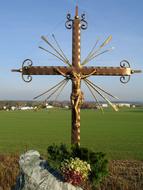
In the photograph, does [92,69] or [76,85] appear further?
[92,69]

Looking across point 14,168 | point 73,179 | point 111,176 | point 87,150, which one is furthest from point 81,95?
point 14,168

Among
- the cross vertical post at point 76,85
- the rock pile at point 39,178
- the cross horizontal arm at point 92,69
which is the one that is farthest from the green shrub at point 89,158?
the cross horizontal arm at point 92,69

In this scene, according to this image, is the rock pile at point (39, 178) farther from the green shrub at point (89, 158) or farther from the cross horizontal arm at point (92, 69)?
the cross horizontal arm at point (92, 69)

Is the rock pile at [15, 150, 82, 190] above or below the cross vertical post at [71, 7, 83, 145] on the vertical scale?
below

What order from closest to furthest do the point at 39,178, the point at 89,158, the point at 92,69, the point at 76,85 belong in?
the point at 39,178
the point at 89,158
the point at 76,85
the point at 92,69

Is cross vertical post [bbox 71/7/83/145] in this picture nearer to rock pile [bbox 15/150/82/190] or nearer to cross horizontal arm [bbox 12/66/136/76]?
cross horizontal arm [bbox 12/66/136/76]

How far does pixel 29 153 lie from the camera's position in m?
8.34

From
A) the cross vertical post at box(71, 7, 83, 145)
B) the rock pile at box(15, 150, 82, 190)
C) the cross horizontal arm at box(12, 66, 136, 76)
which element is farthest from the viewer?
the cross horizontal arm at box(12, 66, 136, 76)

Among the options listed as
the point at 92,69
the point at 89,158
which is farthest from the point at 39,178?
the point at 92,69

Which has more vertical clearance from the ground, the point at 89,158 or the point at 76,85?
the point at 76,85

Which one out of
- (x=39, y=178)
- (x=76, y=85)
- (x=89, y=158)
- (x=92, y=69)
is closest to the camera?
(x=39, y=178)

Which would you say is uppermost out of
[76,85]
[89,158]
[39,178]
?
[76,85]

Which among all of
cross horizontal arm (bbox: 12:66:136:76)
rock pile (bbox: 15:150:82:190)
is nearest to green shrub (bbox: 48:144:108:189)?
rock pile (bbox: 15:150:82:190)

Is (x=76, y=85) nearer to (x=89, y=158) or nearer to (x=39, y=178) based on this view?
(x=89, y=158)
